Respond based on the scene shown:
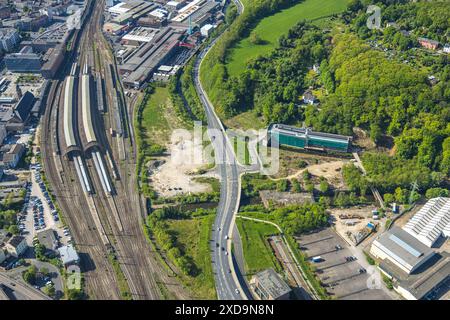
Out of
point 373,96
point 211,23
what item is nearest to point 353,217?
point 373,96

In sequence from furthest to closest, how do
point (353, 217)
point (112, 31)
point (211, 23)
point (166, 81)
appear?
1. point (211, 23)
2. point (112, 31)
3. point (166, 81)
4. point (353, 217)

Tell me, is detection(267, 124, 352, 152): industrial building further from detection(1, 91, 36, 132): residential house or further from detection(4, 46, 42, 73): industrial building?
detection(4, 46, 42, 73): industrial building

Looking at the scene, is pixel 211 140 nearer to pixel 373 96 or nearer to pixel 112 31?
pixel 373 96

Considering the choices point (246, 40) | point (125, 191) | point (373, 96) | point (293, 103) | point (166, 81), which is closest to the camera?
point (125, 191)

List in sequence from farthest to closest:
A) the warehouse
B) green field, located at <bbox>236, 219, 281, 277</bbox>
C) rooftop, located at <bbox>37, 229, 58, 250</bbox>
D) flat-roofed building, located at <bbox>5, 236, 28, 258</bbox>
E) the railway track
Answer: rooftop, located at <bbox>37, 229, 58, 250</bbox> < flat-roofed building, located at <bbox>5, 236, 28, 258</bbox> < green field, located at <bbox>236, 219, 281, 277</bbox> < the railway track < the warehouse

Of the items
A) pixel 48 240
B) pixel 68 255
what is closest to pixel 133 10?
pixel 48 240

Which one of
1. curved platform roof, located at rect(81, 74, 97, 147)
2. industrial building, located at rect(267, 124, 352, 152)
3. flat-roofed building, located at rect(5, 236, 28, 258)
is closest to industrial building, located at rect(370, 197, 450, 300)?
industrial building, located at rect(267, 124, 352, 152)
